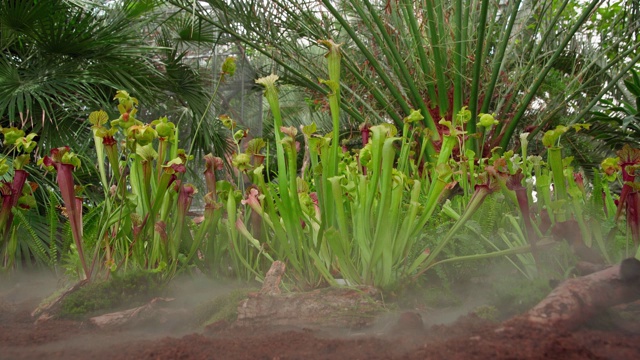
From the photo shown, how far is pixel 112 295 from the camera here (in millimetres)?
1334

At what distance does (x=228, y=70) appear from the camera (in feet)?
4.76

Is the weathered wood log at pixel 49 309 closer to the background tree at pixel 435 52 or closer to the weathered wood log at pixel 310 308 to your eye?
the weathered wood log at pixel 310 308

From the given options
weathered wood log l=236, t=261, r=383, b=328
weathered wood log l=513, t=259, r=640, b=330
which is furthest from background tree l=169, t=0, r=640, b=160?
weathered wood log l=513, t=259, r=640, b=330

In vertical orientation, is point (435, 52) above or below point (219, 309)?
above

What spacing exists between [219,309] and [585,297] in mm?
715

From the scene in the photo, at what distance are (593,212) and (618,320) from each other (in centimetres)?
62

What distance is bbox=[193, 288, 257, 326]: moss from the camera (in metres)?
1.11

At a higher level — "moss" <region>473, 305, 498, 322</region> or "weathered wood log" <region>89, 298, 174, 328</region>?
"moss" <region>473, 305, 498, 322</region>

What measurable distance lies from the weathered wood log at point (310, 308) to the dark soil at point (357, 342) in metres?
0.04

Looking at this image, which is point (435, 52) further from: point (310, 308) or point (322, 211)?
point (310, 308)

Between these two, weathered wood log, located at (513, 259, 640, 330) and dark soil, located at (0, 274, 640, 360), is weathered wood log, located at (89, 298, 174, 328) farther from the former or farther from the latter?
weathered wood log, located at (513, 259, 640, 330)

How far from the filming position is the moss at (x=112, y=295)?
4.12ft

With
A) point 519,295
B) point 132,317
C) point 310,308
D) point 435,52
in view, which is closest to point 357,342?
point 310,308

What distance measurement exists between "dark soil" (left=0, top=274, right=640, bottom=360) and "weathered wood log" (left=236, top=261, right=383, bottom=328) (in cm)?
4
